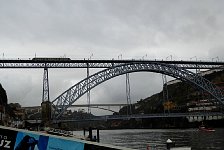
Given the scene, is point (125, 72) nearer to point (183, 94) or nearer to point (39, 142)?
point (39, 142)

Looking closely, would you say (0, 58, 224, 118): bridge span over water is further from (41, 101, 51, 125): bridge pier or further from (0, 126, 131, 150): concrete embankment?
(0, 126, 131, 150): concrete embankment

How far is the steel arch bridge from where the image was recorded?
62406mm

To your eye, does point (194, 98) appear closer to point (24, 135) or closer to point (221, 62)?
point (221, 62)

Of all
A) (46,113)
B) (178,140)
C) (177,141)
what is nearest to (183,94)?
(178,140)

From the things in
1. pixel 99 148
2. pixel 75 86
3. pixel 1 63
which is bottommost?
pixel 99 148

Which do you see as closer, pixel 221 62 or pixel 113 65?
pixel 113 65

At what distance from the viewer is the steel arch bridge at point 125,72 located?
62.4 m

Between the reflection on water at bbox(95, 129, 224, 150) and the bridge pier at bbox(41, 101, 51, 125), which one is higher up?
the bridge pier at bbox(41, 101, 51, 125)

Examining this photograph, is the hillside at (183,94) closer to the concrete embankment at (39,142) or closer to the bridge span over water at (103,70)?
the bridge span over water at (103,70)

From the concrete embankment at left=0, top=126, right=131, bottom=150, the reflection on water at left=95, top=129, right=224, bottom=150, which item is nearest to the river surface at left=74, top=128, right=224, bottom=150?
the reflection on water at left=95, top=129, right=224, bottom=150

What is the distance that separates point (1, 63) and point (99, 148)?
5934 centimetres

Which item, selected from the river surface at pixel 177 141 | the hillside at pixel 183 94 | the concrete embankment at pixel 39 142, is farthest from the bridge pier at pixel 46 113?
the hillside at pixel 183 94

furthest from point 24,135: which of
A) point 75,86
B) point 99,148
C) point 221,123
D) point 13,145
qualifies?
point 221,123

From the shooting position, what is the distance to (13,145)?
5289mm
